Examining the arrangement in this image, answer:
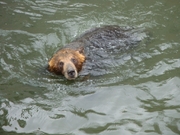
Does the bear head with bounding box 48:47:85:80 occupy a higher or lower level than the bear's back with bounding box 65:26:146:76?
lower

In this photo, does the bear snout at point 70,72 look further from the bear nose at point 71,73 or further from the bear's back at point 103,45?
the bear's back at point 103,45

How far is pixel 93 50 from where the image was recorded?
746cm

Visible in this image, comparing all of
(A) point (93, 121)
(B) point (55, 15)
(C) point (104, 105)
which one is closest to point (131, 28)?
(B) point (55, 15)

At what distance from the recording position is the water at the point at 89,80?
5.22 meters

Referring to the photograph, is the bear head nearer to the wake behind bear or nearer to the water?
the wake behind bear

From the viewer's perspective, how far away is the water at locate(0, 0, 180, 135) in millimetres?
5219

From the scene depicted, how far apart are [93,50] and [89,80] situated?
1.18 m

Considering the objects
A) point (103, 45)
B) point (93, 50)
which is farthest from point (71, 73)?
point (103, 45)

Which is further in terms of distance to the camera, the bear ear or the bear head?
the bear ear

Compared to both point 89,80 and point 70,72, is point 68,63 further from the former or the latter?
point 89,80

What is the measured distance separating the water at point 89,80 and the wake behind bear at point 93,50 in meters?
0.26

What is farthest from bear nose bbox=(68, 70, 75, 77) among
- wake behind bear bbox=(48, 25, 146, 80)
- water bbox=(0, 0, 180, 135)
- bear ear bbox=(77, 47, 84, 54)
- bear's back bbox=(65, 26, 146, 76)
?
bear ear bbox=(77, 47, 84, 54)

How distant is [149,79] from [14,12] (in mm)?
5976

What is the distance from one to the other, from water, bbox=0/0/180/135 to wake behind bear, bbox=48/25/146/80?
0.86 feet
